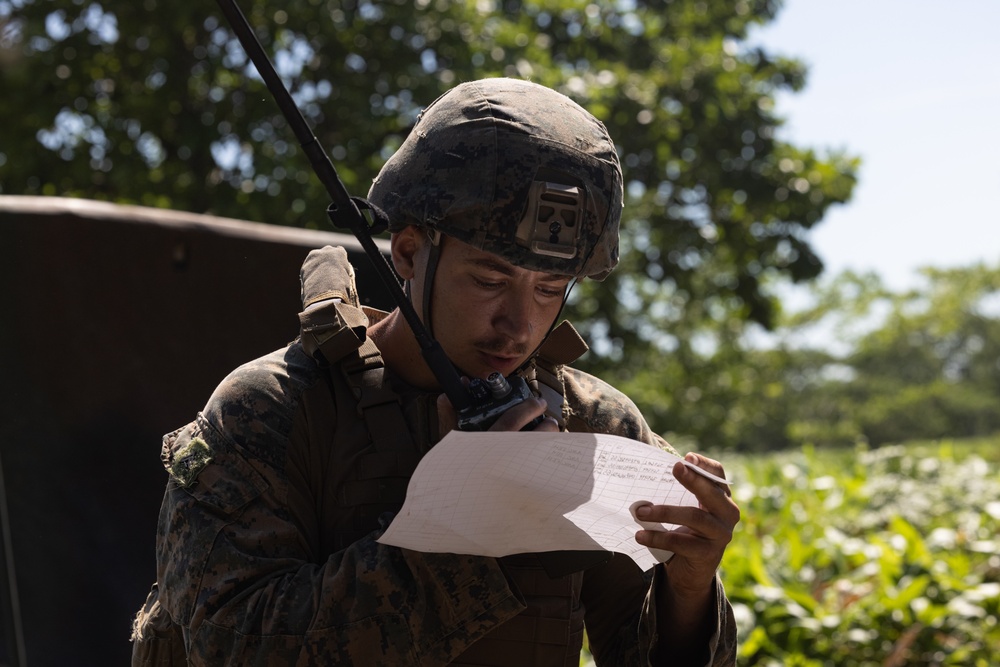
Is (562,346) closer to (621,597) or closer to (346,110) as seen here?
(621,597)

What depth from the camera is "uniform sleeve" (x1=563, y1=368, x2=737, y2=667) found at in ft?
6.76

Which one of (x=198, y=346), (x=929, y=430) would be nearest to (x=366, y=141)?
(x=198, y=346)

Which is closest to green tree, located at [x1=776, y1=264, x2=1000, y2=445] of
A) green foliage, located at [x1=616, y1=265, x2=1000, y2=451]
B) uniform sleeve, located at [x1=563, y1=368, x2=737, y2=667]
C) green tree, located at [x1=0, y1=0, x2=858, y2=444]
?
green foliage, located at [x1=616, y1=265, x2=1000, y2=451]

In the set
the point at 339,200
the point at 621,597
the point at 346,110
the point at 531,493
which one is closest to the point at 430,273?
the point at 339,200

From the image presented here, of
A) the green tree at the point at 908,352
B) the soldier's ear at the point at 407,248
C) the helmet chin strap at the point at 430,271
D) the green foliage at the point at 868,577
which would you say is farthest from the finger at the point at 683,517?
the green tree at the point at 908,352

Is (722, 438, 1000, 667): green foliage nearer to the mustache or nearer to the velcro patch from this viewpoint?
the mustache

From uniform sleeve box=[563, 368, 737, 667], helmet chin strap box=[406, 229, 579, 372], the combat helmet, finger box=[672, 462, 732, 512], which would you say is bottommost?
uniform sleeve box=[563, 368, 737, 667]

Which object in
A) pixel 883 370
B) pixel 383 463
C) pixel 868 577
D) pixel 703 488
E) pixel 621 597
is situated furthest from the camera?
pixel 883 370

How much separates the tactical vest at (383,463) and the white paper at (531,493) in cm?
21

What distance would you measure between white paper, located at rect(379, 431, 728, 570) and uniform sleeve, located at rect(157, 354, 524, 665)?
0.09 m

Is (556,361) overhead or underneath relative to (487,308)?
underneath

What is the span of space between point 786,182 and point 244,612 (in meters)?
9.31

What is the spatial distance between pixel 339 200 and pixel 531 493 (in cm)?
61

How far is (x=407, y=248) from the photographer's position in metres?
2.11
